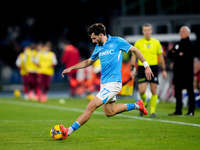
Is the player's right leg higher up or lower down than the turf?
higher up

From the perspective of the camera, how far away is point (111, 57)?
31.2 ft

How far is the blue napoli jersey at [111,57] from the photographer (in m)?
9.51

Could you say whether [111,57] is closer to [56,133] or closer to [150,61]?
[56,133]

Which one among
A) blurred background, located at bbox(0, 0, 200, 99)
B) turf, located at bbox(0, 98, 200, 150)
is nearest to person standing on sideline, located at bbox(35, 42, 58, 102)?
blurred background, located at bbox(0, 0, 200, 99)

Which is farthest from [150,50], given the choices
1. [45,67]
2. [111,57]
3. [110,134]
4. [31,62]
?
[31,62]

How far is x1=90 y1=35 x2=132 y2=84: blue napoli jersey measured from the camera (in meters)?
9.51

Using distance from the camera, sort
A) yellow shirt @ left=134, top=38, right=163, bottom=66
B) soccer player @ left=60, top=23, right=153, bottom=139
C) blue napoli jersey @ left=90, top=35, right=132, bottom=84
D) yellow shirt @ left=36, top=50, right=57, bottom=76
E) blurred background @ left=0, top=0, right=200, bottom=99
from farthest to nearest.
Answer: blurred background @ left=0, top=0, right=200, bottom=99 < yellow shirt @ left=36, top=50, right=57, bottom=76 < yellow shirt @ left=134, top=38, right=163, bottom=66 < blue napoli jersey @ left=90, top=35, right=132, bottom=84 < soccer player @ left=60, top=23, right=153, bottom=139

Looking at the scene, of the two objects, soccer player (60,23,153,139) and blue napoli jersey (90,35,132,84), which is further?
blue napoli jersey (90,35,132,84)

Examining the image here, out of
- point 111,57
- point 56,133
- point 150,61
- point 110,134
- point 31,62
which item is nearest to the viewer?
point 56,133

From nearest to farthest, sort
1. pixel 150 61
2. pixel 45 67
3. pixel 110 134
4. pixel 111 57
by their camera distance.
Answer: pixel 111 57 → pixel 110 134 → pixel 150 61 → pixel 45 67

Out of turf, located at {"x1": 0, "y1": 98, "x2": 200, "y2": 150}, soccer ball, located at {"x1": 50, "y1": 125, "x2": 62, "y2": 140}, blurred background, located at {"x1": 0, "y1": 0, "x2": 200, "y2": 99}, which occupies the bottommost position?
turf, located at {"x1": 0, "y1": 98, "x2": 200, "y2": 150}

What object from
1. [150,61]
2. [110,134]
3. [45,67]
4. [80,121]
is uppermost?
[150,61]

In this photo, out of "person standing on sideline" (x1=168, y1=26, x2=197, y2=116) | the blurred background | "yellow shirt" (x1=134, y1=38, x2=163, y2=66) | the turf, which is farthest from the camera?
the blurred background

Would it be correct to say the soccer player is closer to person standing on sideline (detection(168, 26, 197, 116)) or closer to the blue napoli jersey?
the blue napoli jersey
